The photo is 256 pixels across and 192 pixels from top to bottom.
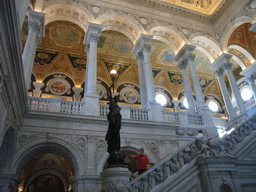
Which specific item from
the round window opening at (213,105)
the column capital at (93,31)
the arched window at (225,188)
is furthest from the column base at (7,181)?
the round window opening at (213,105)

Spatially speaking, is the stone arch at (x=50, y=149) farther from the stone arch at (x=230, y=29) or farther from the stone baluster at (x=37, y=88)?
the stone arch at (x=230, y=29)

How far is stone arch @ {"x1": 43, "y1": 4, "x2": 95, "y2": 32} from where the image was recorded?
1212 cm

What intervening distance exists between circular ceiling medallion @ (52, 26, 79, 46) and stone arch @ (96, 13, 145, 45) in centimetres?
343

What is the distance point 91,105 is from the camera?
1030 cm

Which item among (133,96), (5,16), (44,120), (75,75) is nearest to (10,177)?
(44,120)

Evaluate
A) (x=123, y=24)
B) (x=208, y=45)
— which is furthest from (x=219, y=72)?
(x=123, y=24)

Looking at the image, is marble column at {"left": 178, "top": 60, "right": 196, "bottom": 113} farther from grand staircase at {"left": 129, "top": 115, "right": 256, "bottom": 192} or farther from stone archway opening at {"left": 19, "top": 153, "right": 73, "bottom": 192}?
stone archway opening at {"left": 19, "top": 153, "right": 73, "bottom": 192}

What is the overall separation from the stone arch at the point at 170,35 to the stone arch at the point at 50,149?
8532 mm

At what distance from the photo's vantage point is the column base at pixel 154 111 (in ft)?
36.6

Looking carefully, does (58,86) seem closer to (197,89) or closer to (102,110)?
(102,110)

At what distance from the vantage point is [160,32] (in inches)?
573

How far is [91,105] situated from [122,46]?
8.42m

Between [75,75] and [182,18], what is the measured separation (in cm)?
878

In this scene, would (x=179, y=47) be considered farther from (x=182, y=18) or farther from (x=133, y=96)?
(x=133, y=96)
